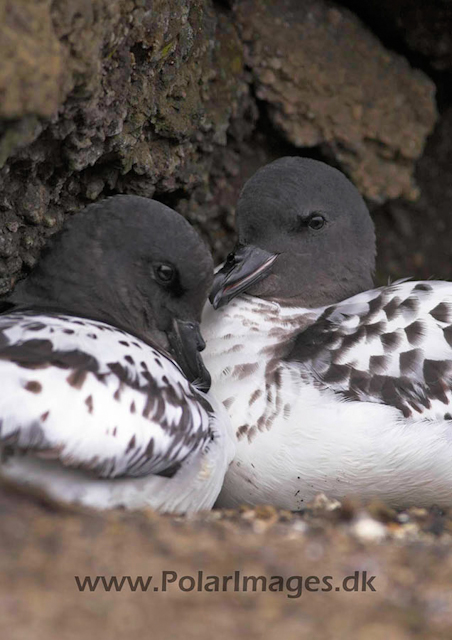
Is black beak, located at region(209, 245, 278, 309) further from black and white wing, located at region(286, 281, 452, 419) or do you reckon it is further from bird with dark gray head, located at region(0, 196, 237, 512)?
black and white wing, located at region(286, 281, 452, 419)

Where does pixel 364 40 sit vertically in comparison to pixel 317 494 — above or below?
above

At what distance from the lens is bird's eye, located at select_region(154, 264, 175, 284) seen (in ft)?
13.1

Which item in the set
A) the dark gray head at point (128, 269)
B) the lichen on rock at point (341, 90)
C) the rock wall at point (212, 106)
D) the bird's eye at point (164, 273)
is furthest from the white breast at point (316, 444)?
the lichen on rock at point (341, 90)

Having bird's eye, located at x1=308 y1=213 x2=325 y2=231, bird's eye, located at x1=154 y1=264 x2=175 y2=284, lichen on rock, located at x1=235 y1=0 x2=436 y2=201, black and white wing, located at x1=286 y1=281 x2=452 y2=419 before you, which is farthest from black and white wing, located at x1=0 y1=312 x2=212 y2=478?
lichen on rock, located at x1=235 y1=0 x2=436 y2=201

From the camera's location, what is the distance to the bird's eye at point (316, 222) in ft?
15.0

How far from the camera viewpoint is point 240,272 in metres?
4.39

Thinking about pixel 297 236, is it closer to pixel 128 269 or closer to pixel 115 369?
pixel 128 269

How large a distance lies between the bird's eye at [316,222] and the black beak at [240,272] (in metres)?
0.24

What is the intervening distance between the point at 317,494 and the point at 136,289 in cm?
119

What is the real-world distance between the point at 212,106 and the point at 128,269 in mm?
1550

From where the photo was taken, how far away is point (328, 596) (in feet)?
7.07

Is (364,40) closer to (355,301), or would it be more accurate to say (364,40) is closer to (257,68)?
(257,68)

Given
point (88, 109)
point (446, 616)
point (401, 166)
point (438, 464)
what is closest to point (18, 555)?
point (446, 616)

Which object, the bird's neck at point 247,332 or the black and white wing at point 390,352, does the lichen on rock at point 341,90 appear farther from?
the black and white wing at point 390,352
